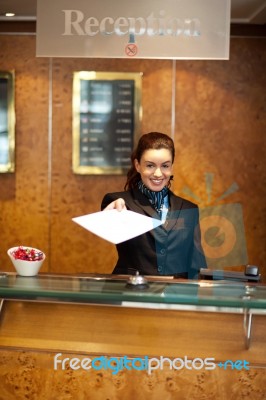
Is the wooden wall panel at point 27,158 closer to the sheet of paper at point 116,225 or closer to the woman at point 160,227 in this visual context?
the woman at point 160,227

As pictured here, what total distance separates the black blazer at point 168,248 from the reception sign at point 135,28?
116 centimetres

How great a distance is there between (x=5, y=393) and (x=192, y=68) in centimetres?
416

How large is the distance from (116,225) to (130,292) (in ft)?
1.03

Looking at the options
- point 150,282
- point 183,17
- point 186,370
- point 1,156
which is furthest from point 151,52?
point 1,156

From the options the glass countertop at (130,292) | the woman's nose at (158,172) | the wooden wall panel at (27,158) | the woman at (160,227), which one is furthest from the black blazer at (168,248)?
the wooden wall panel at (27,158)

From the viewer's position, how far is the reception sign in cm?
396

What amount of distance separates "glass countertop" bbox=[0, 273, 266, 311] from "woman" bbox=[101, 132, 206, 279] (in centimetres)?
47

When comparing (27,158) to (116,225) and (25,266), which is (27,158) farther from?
(116,225)

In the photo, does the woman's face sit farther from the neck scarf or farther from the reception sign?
the reception sign

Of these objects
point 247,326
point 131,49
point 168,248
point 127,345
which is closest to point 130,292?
point 127,345

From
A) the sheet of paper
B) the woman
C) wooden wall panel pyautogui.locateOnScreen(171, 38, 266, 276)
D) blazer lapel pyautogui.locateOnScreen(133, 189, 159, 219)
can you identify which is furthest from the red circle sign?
wooden wall panel pyautogui.locateOnScreen(171, 38, 266, 276)

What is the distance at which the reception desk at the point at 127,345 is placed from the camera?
8.02 ft

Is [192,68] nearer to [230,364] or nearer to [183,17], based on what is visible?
[183,17]

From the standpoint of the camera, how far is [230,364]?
2.45 metres
